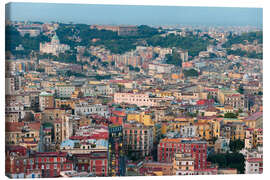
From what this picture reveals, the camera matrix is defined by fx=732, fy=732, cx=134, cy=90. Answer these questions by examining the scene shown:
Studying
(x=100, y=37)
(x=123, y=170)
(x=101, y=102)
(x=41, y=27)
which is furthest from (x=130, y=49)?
(x=123, y=170)

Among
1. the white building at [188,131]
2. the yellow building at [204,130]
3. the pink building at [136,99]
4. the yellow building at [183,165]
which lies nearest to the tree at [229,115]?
the yellow building at [204,130]

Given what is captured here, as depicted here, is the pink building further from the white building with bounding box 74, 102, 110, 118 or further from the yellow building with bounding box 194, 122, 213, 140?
the yellow building with bounding box 194, 122, 213, 140

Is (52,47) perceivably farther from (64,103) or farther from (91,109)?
(91,109)

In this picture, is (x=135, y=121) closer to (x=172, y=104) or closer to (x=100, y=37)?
(x=172, y=104)

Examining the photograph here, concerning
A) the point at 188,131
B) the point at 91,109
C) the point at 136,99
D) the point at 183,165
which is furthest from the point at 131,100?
the point at 183,165

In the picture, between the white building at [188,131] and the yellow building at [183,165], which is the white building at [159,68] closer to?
the white building at [188,131]

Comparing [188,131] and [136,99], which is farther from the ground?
[136,99]

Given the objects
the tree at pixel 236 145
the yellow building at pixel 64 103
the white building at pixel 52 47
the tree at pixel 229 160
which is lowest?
the tree at pixel 229 160
